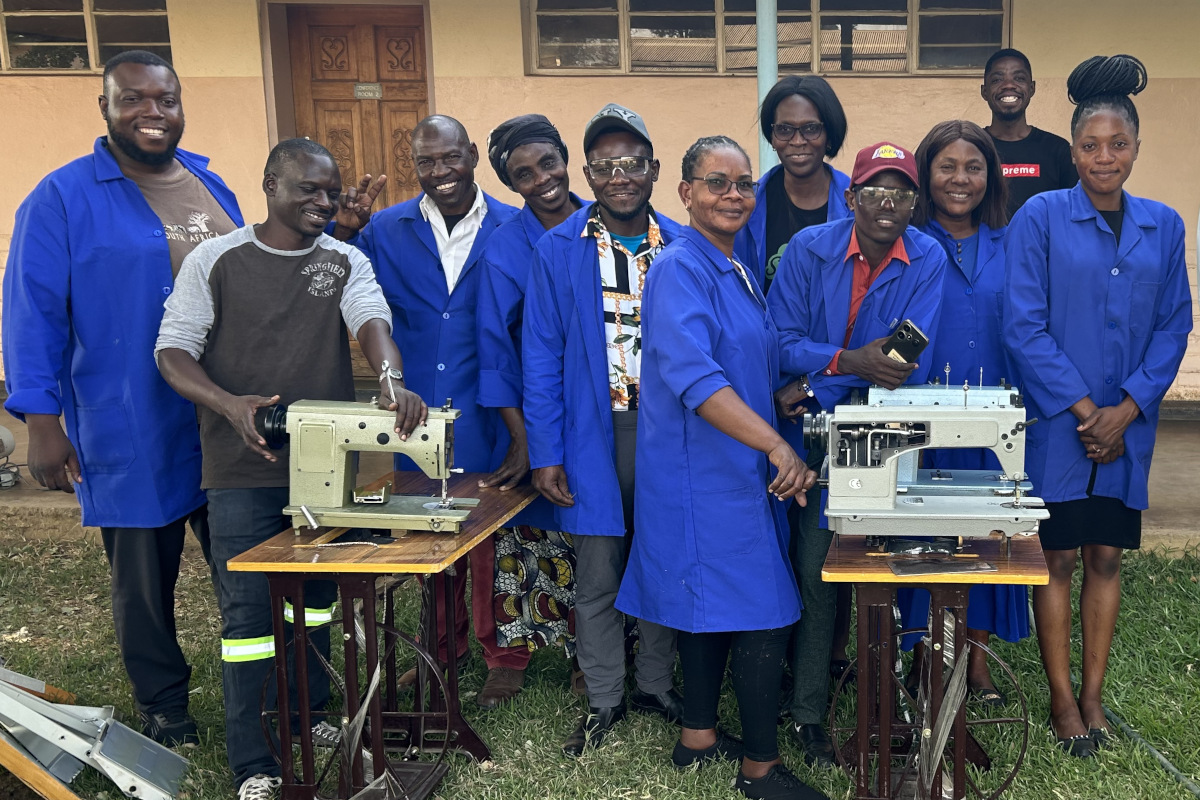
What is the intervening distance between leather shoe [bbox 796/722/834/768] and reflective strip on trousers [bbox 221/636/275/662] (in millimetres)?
1740

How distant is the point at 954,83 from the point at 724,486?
4.96 meters

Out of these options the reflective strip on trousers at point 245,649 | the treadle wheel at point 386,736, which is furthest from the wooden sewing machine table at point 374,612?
the reflective strip on trousers at point 245,649

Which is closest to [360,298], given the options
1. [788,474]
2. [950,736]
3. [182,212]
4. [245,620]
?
[182,212]

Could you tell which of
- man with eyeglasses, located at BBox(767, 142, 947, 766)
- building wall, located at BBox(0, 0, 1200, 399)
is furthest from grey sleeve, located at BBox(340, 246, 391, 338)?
building wall, located at BBox(0, 0, 1200, 399)

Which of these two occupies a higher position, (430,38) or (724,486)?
(430,38)

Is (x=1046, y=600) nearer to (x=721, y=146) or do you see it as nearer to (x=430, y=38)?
(x=721, y=146)

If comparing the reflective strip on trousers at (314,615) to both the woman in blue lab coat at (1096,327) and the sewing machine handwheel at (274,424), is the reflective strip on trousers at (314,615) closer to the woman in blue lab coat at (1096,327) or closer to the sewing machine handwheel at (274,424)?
the sewing machine handwheel at (274,424)

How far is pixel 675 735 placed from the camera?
3.82 meters

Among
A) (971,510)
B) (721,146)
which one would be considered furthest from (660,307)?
(971,510)

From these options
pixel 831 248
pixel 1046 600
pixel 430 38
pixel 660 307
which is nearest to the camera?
pixel 660 307

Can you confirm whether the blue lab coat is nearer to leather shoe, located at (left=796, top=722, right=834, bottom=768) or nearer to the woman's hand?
leather shoe, located at (left=796, top=722, right=834, bottom=768)

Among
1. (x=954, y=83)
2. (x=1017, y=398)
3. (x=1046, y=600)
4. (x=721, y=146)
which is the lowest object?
(x=1046, y=600)

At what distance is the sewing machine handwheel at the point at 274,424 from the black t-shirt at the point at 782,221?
5.64 ft

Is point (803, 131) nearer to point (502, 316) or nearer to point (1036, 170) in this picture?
point (502, 316)
